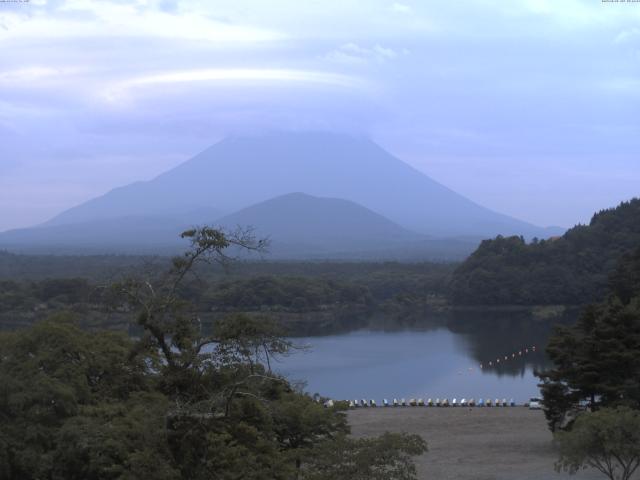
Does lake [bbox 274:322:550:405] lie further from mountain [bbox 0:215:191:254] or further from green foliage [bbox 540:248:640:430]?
mountain [bbox 0:215:191:254]

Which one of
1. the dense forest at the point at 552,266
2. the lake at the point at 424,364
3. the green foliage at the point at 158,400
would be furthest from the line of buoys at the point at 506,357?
the green foliage at the point at 158,400

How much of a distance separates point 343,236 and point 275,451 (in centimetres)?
15734

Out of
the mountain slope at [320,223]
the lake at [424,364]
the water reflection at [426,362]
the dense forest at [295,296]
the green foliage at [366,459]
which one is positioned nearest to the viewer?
the green foliage at [366,459]

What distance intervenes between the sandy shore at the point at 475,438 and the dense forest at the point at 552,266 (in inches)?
1181

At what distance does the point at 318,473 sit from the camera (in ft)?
25.2

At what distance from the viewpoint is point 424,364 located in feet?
96.7

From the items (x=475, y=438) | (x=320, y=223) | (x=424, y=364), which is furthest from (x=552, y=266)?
(x=320, y=223)

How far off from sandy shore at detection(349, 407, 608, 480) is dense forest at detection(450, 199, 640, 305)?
98.4 ft

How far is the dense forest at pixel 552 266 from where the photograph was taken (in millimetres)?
49188

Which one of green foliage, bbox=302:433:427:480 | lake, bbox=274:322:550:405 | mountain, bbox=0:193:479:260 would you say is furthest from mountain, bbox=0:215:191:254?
green foliage, bbox=302:433:427:480

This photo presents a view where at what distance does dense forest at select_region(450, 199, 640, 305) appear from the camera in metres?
49.2

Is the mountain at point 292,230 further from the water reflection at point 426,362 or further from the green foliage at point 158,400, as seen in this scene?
the green foliage at point 158,400

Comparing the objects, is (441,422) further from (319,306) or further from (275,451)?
(319,306)

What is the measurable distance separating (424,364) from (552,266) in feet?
77.7
